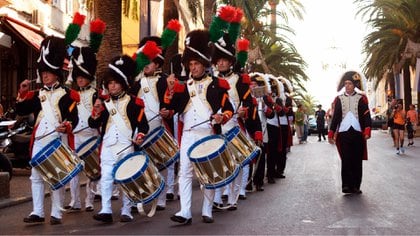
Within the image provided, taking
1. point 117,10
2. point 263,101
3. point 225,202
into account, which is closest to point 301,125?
point 117,10

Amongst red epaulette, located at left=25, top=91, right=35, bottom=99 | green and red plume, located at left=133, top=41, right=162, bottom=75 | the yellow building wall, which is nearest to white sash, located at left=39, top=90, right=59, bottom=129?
red epaulette, located at left=25, top=91, right=35, bottom=99

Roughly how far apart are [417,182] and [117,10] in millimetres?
7462

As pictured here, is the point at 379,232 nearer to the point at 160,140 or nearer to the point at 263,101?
the point at 160,140

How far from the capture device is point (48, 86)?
9297mm

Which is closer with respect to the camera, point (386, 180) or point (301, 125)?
point (386, 180)

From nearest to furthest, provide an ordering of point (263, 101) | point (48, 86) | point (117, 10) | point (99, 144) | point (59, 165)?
point (59, 165), point (48, 86), point (99, 144), point (263, 101), point (117, 10)

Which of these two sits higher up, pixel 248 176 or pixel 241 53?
pixel 241 53

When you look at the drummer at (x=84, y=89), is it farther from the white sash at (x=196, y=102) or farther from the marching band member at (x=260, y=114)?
the marching band member at (x=260, y=114)

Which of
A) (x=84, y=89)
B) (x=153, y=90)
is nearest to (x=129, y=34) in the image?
(x=153, y=90)

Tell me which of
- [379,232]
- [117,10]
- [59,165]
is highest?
[117,10]

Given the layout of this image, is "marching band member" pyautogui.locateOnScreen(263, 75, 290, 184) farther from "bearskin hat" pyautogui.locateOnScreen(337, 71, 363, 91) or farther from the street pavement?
"bearskin hat" pyautogui.locateOnScreen(337, 71, 363, 91)

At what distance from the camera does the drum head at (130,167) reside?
331 inches

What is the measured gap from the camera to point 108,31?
16828mm

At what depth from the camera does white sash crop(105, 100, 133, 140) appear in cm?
914
